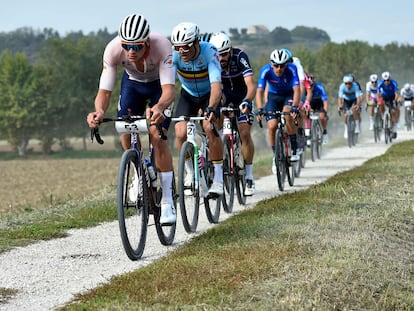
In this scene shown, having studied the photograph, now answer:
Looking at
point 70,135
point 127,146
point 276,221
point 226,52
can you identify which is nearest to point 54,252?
point 127,146

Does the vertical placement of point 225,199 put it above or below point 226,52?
below

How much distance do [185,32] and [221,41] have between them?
2114mm

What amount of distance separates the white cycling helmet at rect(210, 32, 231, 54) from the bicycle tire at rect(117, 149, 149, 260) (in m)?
3.73

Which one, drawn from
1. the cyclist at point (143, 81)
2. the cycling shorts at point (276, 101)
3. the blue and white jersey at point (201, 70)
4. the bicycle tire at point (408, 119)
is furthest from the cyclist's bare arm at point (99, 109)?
the bicycle tire at point (408, 119)

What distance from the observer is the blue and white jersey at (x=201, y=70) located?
33.2ft

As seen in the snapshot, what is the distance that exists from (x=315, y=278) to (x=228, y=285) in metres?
0.68

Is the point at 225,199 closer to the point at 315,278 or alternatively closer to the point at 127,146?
the point at 127,146

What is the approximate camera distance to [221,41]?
11750 millimetres

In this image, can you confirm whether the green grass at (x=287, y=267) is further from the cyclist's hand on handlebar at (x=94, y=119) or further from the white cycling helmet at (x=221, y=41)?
the white cycling helmet at (x=221, y=41)

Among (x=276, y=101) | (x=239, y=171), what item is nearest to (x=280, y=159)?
(x=276, y=101)

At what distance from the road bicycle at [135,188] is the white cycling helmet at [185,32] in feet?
5.25

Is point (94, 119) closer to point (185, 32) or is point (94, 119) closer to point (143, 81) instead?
point (143, 81)

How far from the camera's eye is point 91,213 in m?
12.2

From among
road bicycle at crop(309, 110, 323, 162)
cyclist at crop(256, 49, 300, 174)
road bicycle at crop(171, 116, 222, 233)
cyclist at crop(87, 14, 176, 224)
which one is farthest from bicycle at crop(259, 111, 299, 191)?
road bicycle at crop(309, 110, 323, 162)
